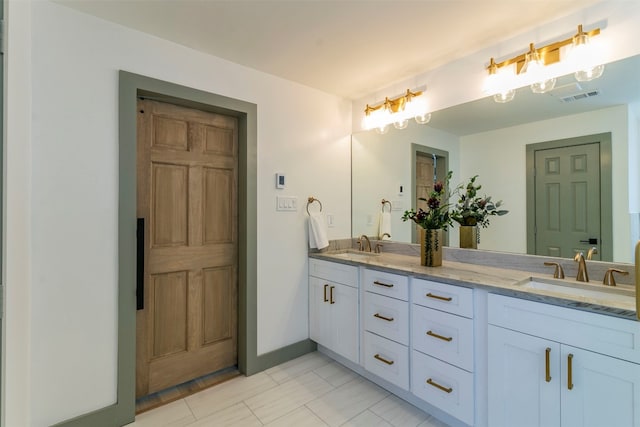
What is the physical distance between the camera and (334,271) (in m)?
2.35

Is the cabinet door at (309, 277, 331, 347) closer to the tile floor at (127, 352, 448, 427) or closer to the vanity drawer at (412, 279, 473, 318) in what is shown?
the tile floor at (127, 352, 448, 427)

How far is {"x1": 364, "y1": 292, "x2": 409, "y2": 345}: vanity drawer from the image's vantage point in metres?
1.85

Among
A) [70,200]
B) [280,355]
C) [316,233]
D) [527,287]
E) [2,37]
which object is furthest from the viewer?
[316,233]

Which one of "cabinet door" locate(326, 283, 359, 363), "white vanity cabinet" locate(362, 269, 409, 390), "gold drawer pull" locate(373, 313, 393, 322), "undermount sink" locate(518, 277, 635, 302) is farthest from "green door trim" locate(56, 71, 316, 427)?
"undermount sink" locate(518, 277, 635, 302)

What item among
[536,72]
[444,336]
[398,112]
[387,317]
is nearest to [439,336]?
[444,336]

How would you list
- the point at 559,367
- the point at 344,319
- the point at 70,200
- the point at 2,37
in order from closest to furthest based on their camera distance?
1. the point at 2,37
2. the point at 559,367
3. the point at 70,200
4. the point at 344,319

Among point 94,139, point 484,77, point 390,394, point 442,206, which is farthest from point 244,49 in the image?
point 390,394

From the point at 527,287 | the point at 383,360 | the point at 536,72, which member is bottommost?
the point at 383,360

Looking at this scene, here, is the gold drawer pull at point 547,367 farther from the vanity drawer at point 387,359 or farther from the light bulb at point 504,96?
the light bulb at point 504,96

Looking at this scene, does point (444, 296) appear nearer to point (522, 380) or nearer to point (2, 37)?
point (522, 380)

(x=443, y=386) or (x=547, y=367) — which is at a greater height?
(x=547, y=367)

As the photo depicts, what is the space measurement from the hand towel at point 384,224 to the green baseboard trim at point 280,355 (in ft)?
3.77

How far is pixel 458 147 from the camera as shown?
2.22 meters

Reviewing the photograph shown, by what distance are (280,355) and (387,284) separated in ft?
3.71
